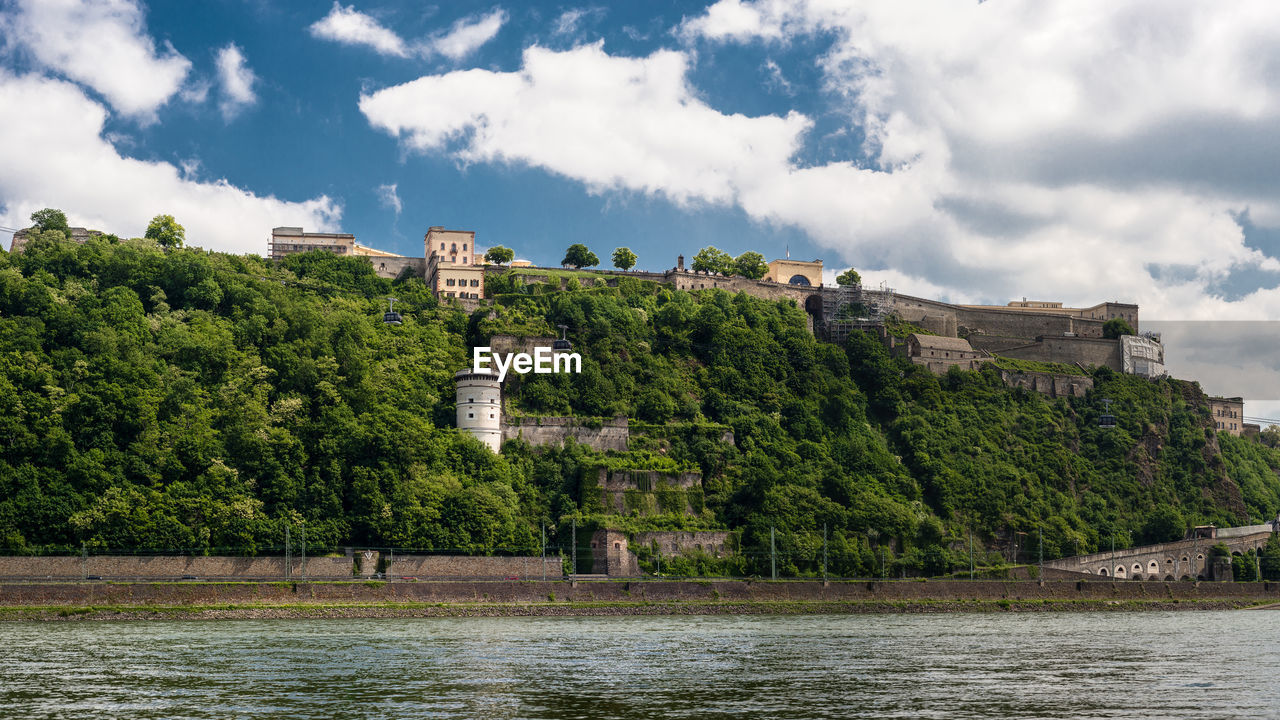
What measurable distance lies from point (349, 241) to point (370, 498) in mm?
49323

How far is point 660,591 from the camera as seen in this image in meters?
67.2

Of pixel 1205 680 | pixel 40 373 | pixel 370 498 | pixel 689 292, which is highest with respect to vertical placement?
pixel 689 292

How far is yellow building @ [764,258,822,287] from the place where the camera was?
119250 mm

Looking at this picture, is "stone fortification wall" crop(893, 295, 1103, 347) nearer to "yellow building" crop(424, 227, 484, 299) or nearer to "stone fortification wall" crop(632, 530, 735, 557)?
"yellow building" crop(424, 227, 484, 299)

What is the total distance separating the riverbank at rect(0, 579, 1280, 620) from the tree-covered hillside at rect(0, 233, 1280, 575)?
5099 millimetres

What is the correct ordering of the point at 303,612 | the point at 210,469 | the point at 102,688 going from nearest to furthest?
the point at 102,688 < the point at 303,612 < the point at 210,469

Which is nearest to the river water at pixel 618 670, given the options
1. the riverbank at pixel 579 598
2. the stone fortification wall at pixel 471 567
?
the riverbank at pixel 579 598

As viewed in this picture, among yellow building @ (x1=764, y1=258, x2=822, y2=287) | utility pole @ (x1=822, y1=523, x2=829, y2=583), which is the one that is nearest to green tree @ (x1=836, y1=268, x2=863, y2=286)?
yellow building @ (x1=764, y1=258, x2=822, y2=287)

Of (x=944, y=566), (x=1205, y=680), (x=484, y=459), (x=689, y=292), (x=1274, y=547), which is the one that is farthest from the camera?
(x=689, y=292)

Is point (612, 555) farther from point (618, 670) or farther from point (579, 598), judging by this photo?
point (618, 670)

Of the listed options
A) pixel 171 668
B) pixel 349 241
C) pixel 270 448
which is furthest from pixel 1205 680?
pixel 349 241

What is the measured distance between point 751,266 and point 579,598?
58.3 metres

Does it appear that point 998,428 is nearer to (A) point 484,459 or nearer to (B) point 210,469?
(A) point 484,459

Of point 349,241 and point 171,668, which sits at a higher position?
point 349,241
